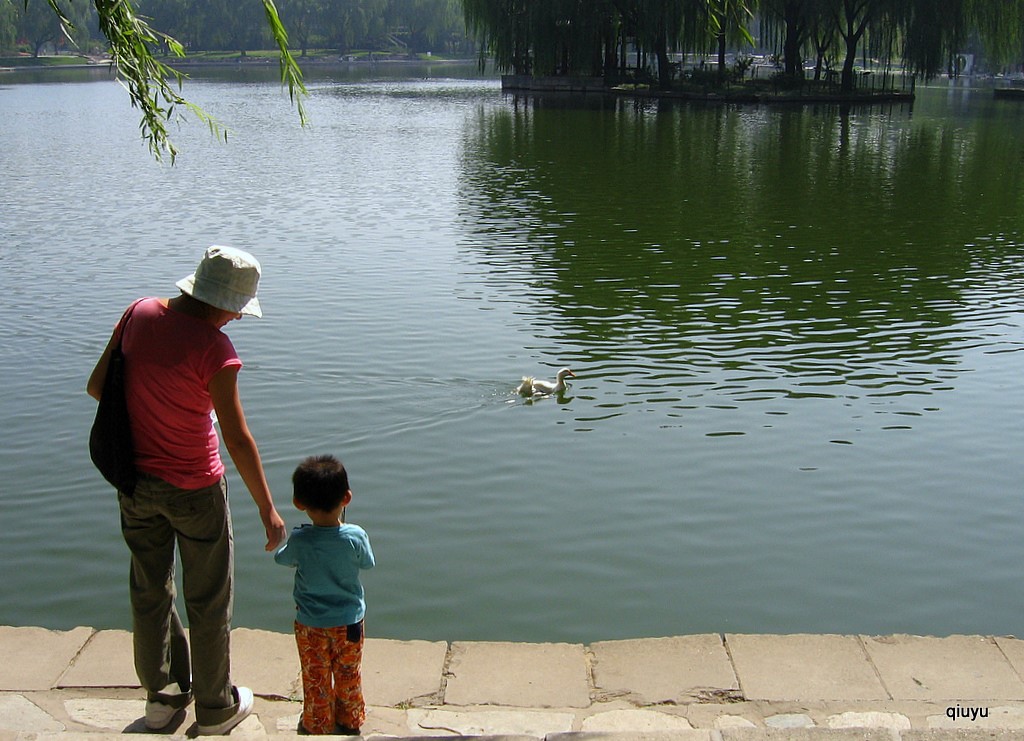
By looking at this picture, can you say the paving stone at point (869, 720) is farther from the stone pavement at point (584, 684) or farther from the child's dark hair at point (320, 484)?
the child's dark hair at point (320, 484)

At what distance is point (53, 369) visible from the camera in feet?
32.3

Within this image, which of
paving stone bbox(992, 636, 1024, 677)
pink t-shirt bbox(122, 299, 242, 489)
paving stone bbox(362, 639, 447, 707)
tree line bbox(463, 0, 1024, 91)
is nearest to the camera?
pink t-shirt bbox(122, 299, 242, 489)

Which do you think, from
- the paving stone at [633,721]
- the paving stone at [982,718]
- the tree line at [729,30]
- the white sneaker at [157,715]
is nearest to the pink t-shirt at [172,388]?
the white sneaker at [157,715]

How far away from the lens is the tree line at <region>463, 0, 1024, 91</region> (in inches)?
1676

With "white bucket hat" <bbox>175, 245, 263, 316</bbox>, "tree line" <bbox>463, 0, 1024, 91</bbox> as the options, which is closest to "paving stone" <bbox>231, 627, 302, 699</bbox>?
"white bucket hat" <bbox>175, 245, 263, 316</bbox>

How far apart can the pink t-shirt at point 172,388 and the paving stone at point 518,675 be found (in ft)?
4.46

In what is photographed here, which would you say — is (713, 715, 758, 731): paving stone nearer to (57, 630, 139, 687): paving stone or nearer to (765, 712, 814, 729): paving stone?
(765, 712, 814, 729): paving stone

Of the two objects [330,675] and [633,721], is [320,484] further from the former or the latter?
[633,721]

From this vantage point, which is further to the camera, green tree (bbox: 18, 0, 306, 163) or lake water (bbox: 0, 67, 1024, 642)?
lake water (bbox: 0, 67, 1024, 642)

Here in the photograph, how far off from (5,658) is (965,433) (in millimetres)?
6604

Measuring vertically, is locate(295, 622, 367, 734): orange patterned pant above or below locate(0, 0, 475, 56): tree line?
below

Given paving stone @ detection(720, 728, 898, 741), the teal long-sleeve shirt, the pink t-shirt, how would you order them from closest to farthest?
1. paving stone @ detection(720, 728, 898, 741)
2. the pink t-shirt
3. the teal long-sleeve shirt

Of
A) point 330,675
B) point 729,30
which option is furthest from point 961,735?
point 729,30

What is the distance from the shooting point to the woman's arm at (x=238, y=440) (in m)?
3.61
